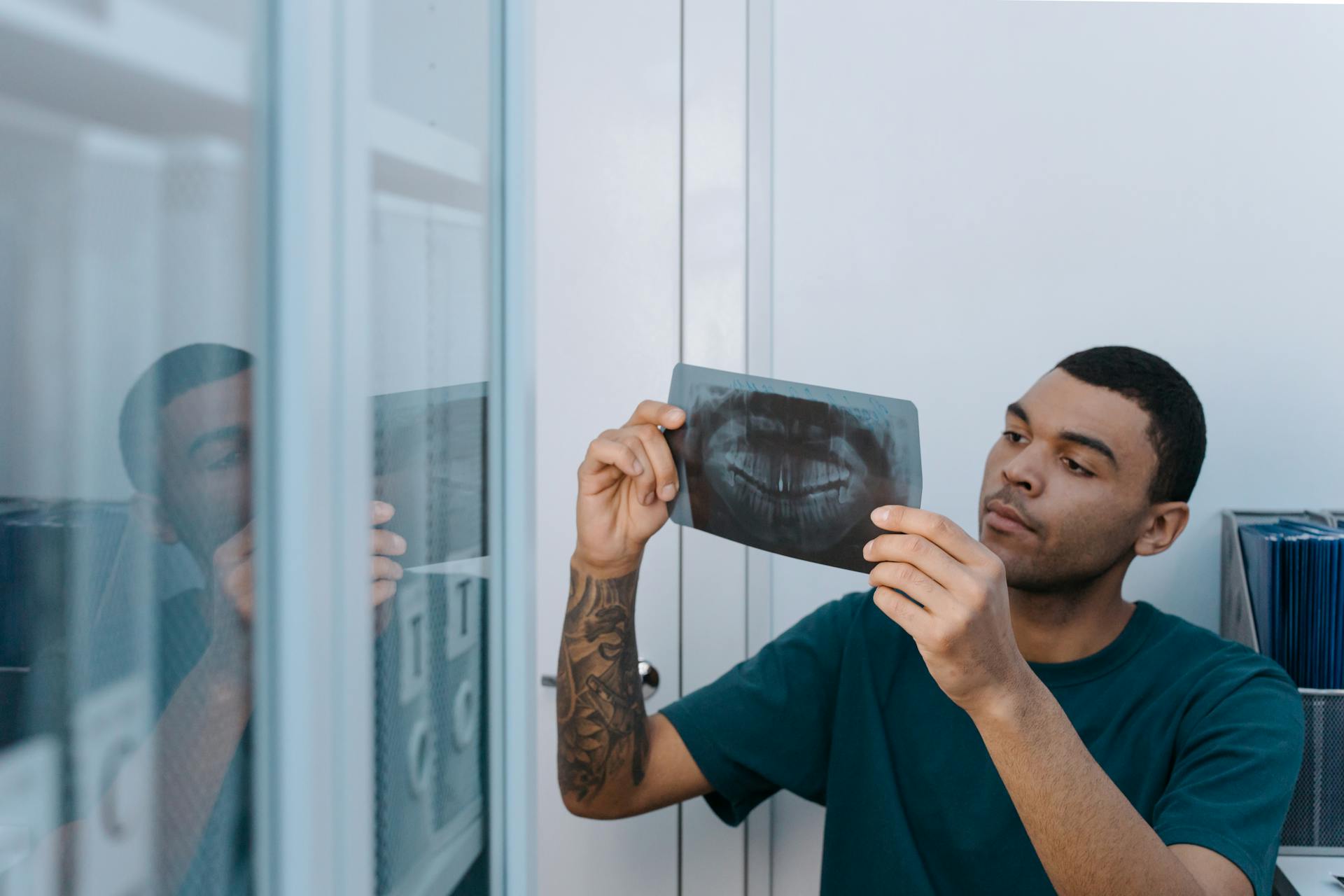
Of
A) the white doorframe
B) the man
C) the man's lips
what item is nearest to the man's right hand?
the man

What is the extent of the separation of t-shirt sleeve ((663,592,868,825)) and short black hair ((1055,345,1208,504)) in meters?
0.42

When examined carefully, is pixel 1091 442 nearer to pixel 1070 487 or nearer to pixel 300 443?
pixel 1070 487

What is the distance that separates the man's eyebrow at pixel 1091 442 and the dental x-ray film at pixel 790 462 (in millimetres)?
363

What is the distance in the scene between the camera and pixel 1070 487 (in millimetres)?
1221

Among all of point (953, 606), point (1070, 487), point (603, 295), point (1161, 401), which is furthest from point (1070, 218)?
point (953, 606)

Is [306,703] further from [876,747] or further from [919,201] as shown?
[919,201]

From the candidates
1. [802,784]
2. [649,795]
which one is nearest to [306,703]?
[649,795]

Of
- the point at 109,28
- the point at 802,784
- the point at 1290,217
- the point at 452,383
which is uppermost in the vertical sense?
the point at 1290,217

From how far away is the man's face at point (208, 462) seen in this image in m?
0.37

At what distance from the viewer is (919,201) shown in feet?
5.13

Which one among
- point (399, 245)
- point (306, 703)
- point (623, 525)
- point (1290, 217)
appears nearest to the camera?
point (306, 703)

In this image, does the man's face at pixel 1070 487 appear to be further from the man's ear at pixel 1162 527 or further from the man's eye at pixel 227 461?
the man's eye at pixel 227 461

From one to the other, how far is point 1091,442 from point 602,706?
26.4 inches

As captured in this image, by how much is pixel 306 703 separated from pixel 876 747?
0.92m
